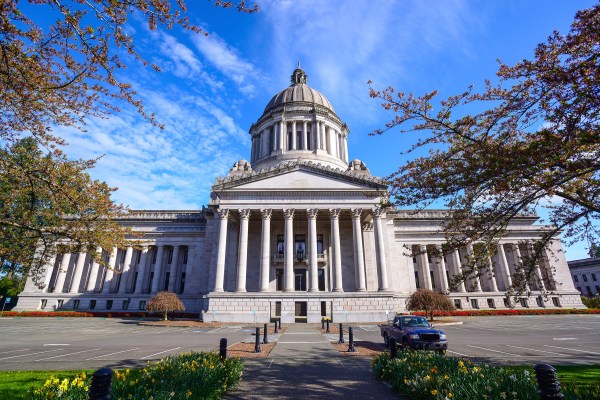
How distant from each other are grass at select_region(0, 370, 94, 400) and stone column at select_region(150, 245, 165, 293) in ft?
121

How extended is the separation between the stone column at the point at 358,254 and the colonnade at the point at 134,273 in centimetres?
2443

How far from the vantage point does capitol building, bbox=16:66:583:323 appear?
3203 centimetres

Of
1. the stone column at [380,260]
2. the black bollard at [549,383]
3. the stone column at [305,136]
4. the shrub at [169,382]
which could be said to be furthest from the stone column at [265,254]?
the black bollard at [549,383]

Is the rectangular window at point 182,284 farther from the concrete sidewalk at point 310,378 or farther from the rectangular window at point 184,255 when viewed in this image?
the concrete sidewalk at point 310,378

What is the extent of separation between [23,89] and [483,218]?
12933 mm

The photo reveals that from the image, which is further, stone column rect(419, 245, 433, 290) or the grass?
stone column rect(419, 245, 433, 290)

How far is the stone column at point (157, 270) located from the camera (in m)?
43.3

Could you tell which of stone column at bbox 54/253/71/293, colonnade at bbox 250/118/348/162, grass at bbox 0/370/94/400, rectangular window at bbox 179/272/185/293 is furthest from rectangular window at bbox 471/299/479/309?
stone column at bbox 54/253/71/293

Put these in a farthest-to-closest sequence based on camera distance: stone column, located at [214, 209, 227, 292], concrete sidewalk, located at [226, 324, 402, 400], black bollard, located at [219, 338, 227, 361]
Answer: stone column, located at [214, 209, 227, 292] → black bollard, located at [219, 338, 227, 361] → concrete sidewalk, located at [226, 324, 402, 400]

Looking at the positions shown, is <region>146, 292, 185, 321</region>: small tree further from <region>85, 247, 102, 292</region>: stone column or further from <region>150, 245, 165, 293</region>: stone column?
<region>85, 247, 102, 292</region>: stone column

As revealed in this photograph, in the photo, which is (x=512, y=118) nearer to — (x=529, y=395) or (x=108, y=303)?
(x=529, y=395)

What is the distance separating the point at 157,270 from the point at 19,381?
39.1 metres

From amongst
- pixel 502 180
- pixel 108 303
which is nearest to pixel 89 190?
pixel 502 180

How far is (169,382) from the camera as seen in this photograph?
6.50 m
